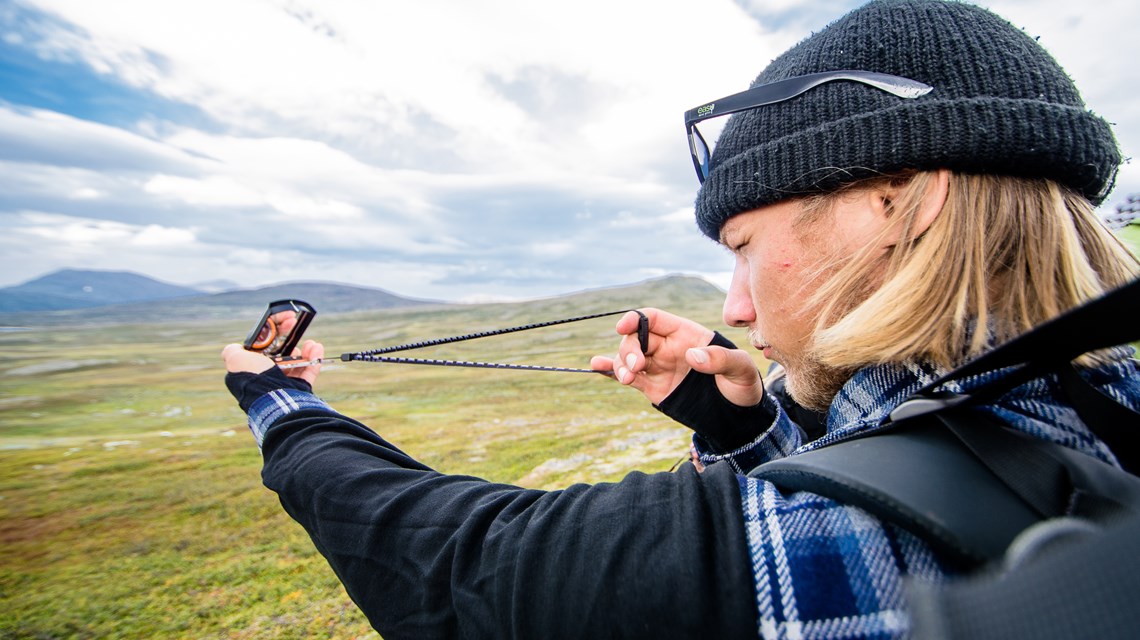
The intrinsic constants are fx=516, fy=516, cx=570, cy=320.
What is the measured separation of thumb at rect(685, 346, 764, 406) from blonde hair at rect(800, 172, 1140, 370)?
1.02 m

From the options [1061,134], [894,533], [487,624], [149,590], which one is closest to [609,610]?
[487,624]

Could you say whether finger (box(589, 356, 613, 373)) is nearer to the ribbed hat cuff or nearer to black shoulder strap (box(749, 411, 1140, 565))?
the ribbed hat cuff

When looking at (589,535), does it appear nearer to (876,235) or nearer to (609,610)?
(609,610)

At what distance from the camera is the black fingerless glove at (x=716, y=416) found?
3131 millimetres

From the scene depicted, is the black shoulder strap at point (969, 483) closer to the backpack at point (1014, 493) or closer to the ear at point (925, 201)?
the backpack at point (1014, 493)

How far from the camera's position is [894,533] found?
3.65 ft

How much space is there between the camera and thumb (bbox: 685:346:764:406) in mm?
2957

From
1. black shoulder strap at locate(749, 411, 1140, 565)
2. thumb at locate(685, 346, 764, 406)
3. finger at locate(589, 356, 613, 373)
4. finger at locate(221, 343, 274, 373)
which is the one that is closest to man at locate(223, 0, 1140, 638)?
black shoulder strap at locate(749, 411, 1140, 565)

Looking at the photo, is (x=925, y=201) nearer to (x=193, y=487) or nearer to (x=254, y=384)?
(x=254, y=384)

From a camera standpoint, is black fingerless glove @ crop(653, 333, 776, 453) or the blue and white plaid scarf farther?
black fingerless glove @ crop(653, 333, 776, 453)

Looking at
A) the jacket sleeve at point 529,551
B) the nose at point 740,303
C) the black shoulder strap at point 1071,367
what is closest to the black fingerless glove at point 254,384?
the jacket sleeve at point 529,551

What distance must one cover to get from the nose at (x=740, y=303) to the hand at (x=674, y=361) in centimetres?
33

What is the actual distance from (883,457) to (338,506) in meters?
1.67

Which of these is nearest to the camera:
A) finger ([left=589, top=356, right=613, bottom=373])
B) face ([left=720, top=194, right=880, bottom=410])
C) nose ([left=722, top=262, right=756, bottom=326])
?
face ([left=720, top=194, right=880, bottom=410])
